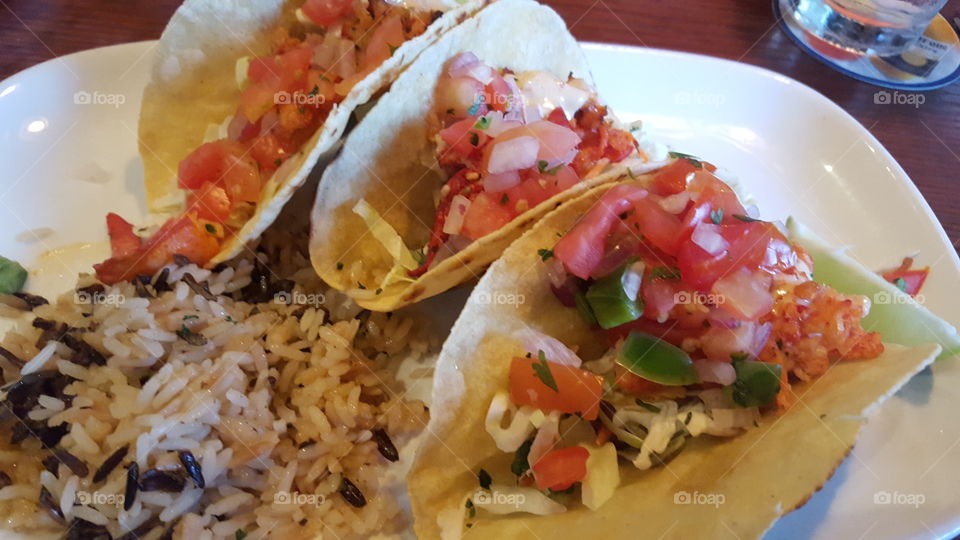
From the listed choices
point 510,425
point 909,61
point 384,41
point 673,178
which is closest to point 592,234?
point 673,178

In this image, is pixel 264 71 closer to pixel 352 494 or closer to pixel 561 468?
pixel 352 494

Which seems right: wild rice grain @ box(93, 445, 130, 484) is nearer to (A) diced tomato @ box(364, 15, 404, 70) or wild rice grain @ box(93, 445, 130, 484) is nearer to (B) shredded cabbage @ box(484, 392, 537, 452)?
(B) shredded cabbage @ box(484, 392, 537, 452)

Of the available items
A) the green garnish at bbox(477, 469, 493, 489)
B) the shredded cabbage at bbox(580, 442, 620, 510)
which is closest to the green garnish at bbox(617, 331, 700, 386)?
the shredded cabbage at bbox(580, 442, 620, 510)

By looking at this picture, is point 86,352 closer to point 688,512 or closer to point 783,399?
point 688,512

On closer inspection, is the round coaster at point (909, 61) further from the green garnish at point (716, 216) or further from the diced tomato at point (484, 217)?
the diced tomato at point (484, 217)

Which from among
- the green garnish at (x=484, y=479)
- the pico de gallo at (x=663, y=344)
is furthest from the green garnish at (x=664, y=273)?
the green garnish at (x=484, y=479)
